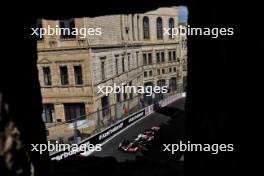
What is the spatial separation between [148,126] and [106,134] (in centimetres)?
713

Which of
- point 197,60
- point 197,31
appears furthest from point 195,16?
Result: point 197,60

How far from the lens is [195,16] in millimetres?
4777

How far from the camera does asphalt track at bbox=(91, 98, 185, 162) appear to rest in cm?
1986

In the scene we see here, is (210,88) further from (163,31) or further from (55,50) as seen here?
(163,31)

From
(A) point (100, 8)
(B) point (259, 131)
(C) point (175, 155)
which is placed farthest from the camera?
(C) point (175, 155)

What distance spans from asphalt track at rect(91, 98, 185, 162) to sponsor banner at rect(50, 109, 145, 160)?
0.59 metres

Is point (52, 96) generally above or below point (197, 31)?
below

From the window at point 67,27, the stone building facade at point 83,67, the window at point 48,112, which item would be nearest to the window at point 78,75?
the stone building facade at point 83,67

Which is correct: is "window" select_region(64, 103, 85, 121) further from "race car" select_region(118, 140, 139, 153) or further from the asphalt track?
"race car" select_region(118, 140, 139, 153)

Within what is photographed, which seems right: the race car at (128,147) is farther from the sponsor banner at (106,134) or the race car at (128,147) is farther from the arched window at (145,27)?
the arched window at (145,27)

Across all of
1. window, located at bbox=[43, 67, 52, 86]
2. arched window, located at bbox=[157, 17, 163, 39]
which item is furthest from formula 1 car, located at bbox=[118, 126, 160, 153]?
arched window, located at bbox=[157, 17, 163, 39]

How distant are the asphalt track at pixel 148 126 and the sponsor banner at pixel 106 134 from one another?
59cm

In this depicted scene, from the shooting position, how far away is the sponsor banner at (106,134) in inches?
527

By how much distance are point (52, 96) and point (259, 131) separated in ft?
87.8
